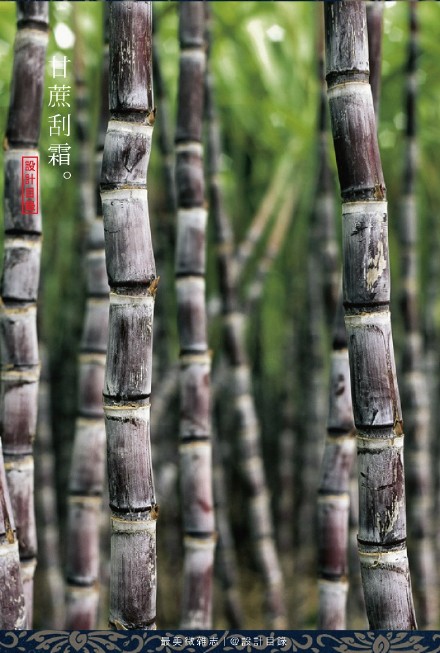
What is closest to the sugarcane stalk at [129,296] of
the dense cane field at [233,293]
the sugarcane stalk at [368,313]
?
the dense cane field at [233,293]

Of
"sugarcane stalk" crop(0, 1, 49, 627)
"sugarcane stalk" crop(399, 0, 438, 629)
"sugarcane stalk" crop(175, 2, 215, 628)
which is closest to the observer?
"sugarcane stalk" crop(0, 1, 49, 627)

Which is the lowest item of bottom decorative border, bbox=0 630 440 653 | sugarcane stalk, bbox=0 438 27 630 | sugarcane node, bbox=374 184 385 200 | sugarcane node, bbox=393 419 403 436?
bottom decorative border, bbox=0 630 440 653

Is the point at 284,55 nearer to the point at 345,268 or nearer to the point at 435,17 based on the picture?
the point at 435,17

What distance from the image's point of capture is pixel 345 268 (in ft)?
2.30

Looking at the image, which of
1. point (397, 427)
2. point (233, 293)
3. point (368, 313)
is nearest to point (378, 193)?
point (368, 313)

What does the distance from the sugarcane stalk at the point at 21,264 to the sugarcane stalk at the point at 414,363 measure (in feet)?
2.12

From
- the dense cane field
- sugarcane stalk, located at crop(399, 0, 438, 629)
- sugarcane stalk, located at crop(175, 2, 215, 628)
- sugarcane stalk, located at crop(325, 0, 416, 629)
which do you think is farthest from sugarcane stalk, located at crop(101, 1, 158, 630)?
sugarcane stalk, located at crop(399, 0, 438, 629)

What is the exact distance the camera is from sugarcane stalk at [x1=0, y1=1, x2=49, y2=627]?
2.88 ft

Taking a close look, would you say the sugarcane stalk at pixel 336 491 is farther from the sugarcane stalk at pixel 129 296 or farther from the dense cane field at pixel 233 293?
the sugarcane stalk at pixel 129 296

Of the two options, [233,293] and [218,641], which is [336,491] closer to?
[218,641]

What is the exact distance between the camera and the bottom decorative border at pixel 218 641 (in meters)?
0.72

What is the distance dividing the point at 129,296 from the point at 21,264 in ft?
0.78

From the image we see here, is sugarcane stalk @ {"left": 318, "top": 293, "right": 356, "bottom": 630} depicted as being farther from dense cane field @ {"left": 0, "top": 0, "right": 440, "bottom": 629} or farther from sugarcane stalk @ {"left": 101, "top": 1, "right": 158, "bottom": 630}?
sugarcane stalk @ {"left": 101, "top": 1, "right": 158, "bottom": 630}

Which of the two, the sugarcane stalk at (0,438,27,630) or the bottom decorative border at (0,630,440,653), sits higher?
the sugarcane stalk at (0,438,27,630)
